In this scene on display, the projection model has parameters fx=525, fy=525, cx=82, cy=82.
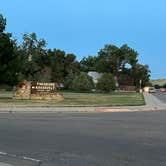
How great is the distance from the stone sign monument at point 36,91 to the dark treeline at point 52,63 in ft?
3.73

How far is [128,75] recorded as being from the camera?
183 metres

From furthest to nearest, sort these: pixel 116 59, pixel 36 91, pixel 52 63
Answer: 1. pixel 116 59
2. pixel 52 63
3. pixel 36 91

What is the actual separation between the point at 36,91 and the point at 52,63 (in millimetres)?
88337

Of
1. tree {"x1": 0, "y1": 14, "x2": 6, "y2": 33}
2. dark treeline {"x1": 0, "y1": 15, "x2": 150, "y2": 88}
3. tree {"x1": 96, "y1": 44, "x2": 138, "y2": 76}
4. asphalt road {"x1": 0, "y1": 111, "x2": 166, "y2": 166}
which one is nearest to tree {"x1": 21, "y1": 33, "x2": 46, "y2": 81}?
dark treeline {"x1": 0, "y1": 15, "x2": 150, "y2": 88}

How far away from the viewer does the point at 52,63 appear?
455 feet

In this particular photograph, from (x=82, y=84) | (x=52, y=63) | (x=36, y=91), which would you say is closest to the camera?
(x=36, y=91)

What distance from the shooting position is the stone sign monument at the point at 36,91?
4931 centimetres

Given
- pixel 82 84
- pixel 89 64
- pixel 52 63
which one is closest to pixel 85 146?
pixel 82 84

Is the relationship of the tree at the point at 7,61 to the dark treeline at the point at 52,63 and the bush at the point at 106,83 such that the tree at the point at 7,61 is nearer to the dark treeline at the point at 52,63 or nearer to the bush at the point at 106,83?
the dark treeline at the point at 52,63

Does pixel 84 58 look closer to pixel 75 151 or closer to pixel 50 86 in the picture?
pixel 50 86

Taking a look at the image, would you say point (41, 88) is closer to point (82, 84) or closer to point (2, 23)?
point (2, 23)

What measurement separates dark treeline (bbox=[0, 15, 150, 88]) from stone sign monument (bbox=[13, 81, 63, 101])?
1.14 metres

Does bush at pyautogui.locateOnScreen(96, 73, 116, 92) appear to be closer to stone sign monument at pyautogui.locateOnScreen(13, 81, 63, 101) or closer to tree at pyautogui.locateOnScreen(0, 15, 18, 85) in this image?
stone sign monument at pyautogui.locateOnScreen(13, 81, 63, 101)

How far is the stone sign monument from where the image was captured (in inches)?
1941
